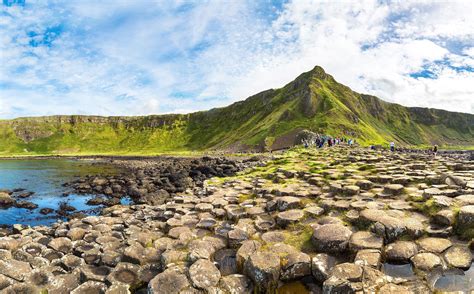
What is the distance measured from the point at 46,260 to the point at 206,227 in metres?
5.24

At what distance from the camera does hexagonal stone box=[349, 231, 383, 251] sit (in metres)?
7.03

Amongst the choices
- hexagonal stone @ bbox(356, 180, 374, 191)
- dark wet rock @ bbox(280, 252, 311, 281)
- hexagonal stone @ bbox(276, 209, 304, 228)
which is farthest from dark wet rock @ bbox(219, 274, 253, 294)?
hexagonal stone @ bbox(356, 180, 374, 191)

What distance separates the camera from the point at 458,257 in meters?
6.47

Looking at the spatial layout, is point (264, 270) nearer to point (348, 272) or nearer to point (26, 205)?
point (348, 272)

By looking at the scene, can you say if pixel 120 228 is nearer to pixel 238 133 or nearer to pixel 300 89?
pixel 238 133

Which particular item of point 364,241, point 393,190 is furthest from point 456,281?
point 393,190

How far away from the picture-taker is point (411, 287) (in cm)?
573

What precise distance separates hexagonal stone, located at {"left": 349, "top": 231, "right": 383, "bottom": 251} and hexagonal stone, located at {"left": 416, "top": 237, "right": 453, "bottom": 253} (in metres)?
0.95

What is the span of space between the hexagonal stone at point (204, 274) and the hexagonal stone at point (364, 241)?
3421mm

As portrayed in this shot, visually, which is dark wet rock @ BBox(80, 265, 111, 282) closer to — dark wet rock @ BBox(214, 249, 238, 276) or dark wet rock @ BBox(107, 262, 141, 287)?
dark wet rock @ BBox(107, 262, 141, 287)

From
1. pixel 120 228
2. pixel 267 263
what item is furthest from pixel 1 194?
pixel 267 263

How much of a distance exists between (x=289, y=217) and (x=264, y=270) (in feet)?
10.4

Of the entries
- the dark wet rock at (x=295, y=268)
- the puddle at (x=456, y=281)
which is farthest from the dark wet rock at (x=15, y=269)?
the puddle at (x=456, y=281)

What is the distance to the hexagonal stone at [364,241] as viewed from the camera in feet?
23.1
